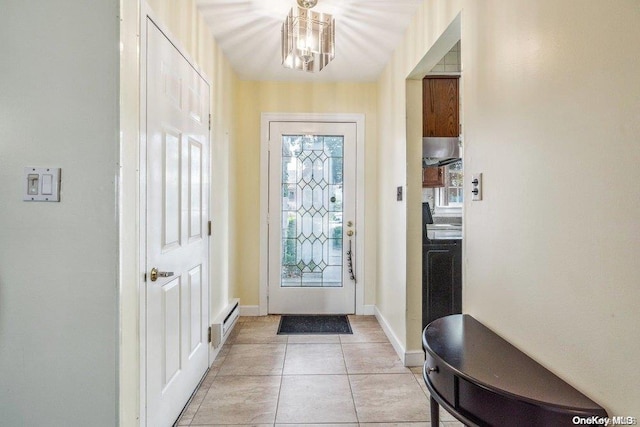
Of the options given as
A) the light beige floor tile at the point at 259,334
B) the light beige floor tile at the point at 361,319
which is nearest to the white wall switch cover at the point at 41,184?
the light beige floor tile at the point at 259,334

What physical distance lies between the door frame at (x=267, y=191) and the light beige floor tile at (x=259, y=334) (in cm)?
27

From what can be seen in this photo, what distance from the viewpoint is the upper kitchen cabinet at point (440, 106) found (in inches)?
113

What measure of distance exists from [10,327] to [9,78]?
92 centimetres

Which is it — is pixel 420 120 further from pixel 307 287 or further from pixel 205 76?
pixel 307 287

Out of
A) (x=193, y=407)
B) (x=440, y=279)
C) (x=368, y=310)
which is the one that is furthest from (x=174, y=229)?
(x=368, y=310)

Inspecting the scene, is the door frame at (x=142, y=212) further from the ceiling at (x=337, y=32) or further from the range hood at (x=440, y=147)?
the range hood at (x=440, y=147)

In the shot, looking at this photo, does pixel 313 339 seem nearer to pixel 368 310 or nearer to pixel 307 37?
pixel 368 310

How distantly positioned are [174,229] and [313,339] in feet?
5.54

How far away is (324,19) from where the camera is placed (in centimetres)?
208

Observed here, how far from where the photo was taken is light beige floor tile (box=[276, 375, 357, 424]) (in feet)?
6.27

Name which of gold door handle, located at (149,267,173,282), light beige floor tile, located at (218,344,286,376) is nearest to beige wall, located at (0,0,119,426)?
gold door handle, located at (149,267,173,282)

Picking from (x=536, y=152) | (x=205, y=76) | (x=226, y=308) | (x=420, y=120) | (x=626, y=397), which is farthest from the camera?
(x=226, y=308)

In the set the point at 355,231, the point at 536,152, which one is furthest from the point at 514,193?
the point at 355,231

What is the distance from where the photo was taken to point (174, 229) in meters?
1.87
